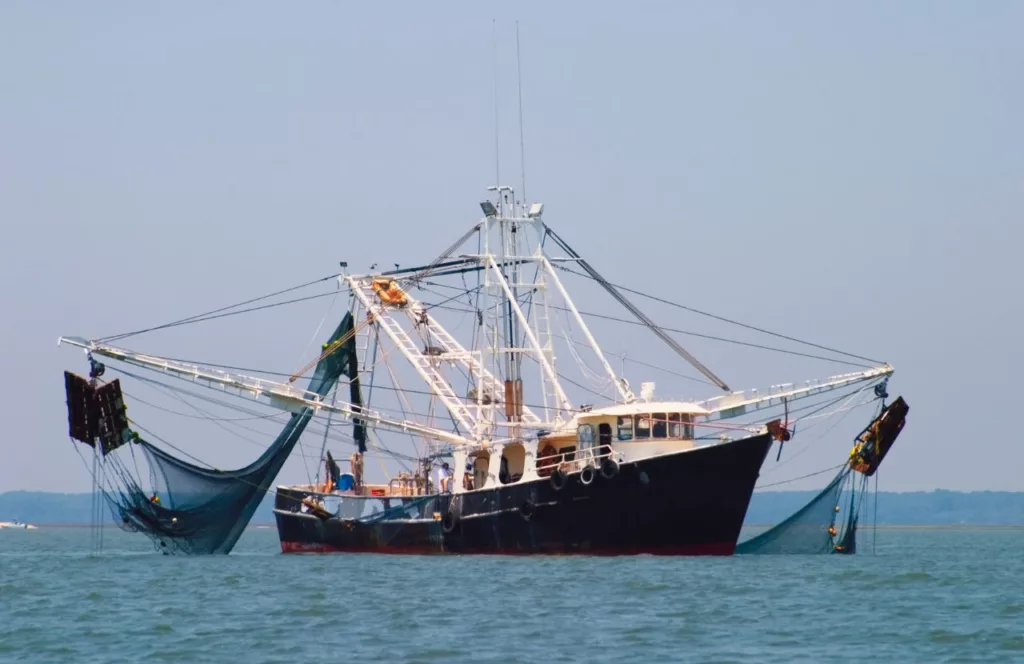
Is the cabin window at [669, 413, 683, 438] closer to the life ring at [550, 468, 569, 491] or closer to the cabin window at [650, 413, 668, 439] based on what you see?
the cabin window at [650, 413, 668, 439]

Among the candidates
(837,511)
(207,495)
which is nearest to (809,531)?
(837,511)

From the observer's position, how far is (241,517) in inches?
2122

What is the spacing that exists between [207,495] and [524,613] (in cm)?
2371

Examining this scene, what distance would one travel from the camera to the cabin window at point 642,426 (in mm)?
45188

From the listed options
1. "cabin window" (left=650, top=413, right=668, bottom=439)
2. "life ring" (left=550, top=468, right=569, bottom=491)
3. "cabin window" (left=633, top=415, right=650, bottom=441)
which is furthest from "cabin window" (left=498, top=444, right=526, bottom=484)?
"cabin window" (left=650, top=413, right=668, bottom=439)

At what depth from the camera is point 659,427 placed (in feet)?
149

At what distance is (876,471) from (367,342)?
18.8 meters

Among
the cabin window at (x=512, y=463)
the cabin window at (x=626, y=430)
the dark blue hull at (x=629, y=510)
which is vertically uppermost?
the cabin window at (x=626, y=430)

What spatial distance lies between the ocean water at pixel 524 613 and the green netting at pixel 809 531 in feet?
8.51

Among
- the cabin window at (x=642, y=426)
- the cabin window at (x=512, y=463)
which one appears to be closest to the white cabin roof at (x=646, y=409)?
the cabin window at (x=642, y=426)

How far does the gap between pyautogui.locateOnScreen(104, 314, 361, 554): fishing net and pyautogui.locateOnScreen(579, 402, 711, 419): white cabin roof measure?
12204 millimetres

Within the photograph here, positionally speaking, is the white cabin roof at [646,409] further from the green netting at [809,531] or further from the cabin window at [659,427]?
the green netting at [809,531]

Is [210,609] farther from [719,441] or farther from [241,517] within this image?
[241,517]

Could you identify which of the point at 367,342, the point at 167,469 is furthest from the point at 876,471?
the point at 167,469
